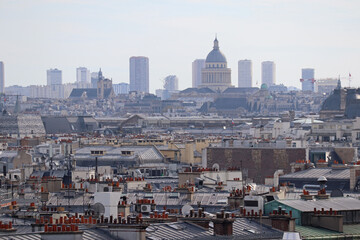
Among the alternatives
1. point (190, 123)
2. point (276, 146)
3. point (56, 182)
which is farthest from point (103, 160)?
point (190, 123)

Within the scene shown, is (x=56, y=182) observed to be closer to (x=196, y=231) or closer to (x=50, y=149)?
(x=196, y=231)

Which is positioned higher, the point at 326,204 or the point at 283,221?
the point at 326,204

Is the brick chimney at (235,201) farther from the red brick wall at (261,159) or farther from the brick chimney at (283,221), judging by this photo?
the red brick wall at (261,159)

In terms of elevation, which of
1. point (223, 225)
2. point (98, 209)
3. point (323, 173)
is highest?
point (323, 173)

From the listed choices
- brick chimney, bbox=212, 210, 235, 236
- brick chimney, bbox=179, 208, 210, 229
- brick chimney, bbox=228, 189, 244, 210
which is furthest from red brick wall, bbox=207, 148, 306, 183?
brick chimney, bbox=212, 210, 235, 236

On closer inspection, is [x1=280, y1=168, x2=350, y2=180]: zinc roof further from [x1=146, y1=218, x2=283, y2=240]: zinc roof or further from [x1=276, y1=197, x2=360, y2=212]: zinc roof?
[x1=146, y1=218, x2=283, y2=240]: zinc roof

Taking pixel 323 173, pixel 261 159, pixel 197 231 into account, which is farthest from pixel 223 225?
pixel 261 159

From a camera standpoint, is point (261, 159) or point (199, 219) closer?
point (199, 219)

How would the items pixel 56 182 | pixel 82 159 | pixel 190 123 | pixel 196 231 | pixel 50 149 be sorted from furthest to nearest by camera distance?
1. pixel 190 123
2. pixel 50 149
3. pixel 82 159
4. pixel 56 182
5. pixel 196 231

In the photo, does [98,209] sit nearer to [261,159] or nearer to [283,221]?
[283,221]

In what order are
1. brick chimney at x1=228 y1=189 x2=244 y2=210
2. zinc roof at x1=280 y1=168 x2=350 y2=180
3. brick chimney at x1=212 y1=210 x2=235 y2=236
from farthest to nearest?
zinc roof at x1=280 y1=168 x2=350 y2=180, brick chimney at x1=228 y1=189 x2=244 y2=210, brick chimney at x1=212 y1=210 x2=235 y2=236

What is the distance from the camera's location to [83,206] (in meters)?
34.6

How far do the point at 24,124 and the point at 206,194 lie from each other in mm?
115030

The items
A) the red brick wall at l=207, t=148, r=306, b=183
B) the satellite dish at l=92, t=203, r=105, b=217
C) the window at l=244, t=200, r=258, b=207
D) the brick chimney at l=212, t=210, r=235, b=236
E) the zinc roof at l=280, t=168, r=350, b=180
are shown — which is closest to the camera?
the brick chimney at l=212, t=210, r=235, b=236
